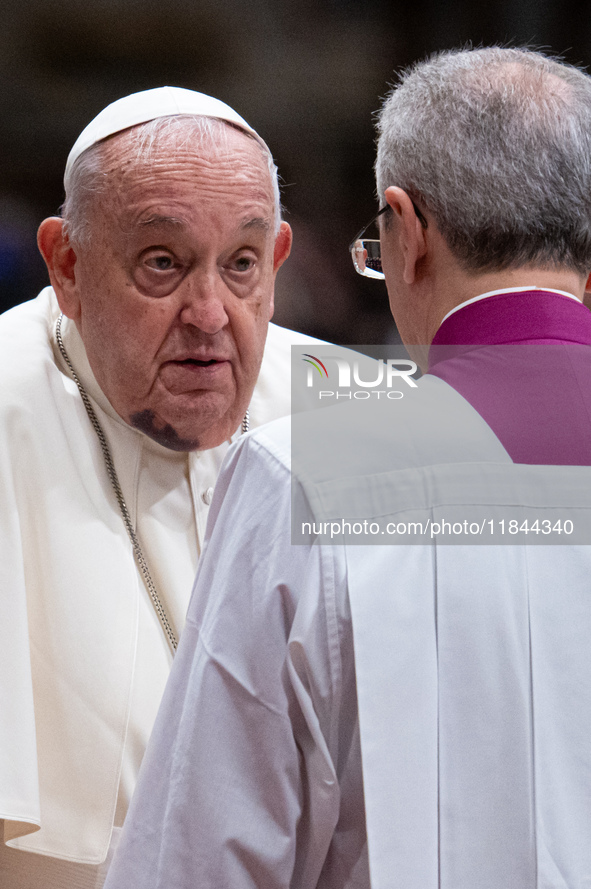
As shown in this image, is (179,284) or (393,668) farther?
(179,284)

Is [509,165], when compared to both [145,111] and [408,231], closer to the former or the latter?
[408,231]

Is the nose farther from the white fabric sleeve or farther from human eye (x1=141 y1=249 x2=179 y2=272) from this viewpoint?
the white fabric sleeve

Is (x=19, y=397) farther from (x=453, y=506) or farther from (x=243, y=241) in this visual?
(x=453, y=506)

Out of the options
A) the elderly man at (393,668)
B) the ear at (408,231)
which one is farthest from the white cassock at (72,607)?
the ear at (408,231)

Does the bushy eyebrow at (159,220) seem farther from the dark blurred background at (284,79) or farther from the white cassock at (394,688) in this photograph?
the dark blurred background at (284,79)

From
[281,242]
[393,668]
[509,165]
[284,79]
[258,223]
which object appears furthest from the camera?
[284,79]

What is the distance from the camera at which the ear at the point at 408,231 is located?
1.31 metres

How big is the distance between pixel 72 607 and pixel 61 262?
649mm

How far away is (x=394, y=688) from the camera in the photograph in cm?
111

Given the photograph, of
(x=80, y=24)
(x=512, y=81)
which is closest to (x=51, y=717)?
(x=512, y=81)

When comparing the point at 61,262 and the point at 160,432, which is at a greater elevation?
the point at 61,262

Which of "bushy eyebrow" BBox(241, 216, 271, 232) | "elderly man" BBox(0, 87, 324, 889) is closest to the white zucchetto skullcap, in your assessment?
"elderly man" BBox(0, 87, 324, 889)

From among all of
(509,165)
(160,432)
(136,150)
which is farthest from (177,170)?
(509,165)

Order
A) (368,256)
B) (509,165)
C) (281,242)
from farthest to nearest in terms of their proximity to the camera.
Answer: (281,242) < (368,256) < (509,165)
